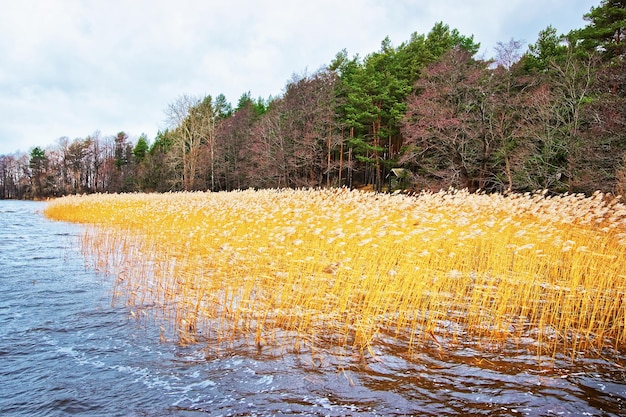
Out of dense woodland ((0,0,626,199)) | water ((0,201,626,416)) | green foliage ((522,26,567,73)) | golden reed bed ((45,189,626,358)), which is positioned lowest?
water ((0,201,626,416))

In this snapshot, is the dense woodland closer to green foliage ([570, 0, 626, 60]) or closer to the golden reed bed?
green foliage ([570, 0, 626, 60])

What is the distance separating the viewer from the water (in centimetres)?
352

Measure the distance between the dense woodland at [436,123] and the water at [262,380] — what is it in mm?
12324

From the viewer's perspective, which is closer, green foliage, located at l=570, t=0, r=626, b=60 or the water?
the water

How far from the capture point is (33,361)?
171 inches

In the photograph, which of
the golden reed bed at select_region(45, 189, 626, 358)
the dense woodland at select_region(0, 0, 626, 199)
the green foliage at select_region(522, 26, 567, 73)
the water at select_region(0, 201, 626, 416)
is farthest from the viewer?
the green foliage at select_region(522, 26, 567, 73)

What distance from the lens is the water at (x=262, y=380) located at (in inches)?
138

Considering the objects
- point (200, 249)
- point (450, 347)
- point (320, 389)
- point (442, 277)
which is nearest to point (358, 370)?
point (320, 389)

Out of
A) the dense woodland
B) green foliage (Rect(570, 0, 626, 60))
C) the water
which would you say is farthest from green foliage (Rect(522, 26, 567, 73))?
the water

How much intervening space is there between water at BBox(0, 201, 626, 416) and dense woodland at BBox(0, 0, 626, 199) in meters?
12.3

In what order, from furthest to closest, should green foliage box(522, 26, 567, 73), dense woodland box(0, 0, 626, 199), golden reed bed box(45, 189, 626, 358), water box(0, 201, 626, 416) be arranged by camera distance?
green foliage box(522, 26, 567, 73)
dense woodland box(0, 0, 626, 199)
golden reed bed box(45, 189, 626, 358)
water box(0, 201, 626, 416)

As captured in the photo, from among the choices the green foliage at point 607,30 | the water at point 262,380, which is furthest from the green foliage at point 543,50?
the water at point 262,380

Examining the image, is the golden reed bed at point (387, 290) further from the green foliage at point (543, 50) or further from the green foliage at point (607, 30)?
the green foliage at point (543, 50)

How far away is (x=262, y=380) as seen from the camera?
157 inches
